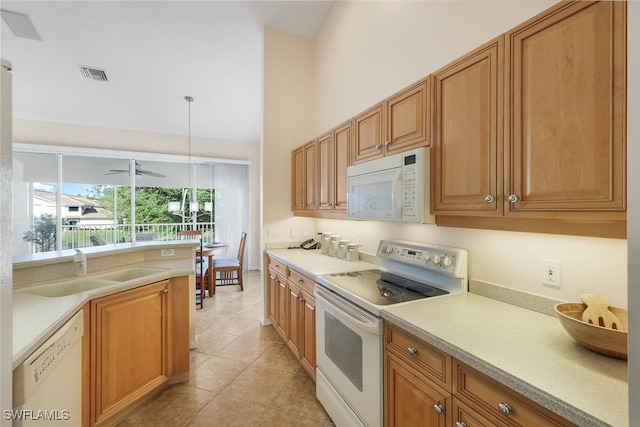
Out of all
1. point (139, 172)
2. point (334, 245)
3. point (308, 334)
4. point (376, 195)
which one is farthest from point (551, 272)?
point (139, 172)

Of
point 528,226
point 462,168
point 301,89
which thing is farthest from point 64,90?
point 528,226

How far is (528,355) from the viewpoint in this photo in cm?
94

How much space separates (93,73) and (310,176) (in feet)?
11.3

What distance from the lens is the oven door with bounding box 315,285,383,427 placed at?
1.42 meters

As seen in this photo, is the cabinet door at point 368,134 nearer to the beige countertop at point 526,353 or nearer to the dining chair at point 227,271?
the beige countertop at point 526,353

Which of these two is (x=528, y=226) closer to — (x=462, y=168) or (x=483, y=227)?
(x=483, y=227)

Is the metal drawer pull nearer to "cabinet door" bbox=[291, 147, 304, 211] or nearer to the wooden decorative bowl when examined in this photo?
the wooden decorative bowl

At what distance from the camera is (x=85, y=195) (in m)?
5.22

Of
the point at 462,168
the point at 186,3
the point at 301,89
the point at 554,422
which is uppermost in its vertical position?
the point at 186,3

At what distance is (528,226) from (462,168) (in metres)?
0.41

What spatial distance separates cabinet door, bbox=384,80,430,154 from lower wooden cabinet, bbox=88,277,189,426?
76.3 inches

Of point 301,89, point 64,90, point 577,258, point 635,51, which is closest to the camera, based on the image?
point 635,51

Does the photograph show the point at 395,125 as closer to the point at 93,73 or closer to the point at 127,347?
the point at 127,347

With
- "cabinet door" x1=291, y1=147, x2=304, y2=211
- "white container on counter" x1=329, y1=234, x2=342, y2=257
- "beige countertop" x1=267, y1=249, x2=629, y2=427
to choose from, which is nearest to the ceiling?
"cabinet door" x1=291, y1=147, x2=304, y2=211
